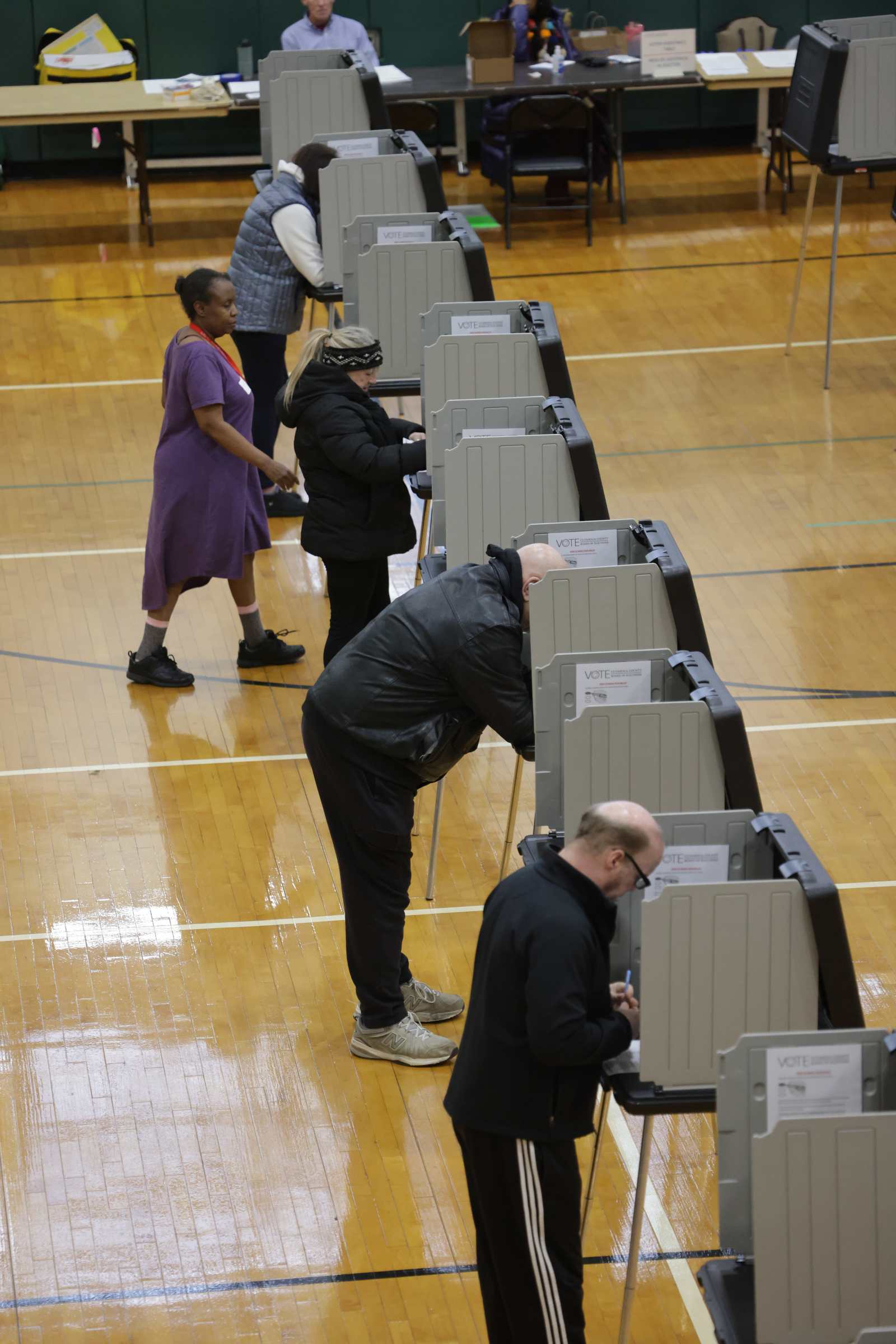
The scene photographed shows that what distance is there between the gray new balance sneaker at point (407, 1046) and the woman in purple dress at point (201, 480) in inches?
88.9

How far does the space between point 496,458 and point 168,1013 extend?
1.74 metres

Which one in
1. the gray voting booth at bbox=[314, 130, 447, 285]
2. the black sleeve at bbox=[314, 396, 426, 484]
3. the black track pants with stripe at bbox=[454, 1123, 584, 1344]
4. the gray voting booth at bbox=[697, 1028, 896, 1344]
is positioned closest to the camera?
the gray voting booth at bbox=[697, 1028, 896, 1344]

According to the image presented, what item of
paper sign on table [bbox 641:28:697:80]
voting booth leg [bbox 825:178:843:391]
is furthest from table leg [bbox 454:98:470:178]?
voting booth leg [bbox 825:178:843:391]

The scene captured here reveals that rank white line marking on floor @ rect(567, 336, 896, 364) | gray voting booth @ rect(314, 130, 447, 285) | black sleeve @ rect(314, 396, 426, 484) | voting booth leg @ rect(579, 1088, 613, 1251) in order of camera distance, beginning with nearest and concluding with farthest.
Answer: voting booth leg @ rect(579, 1088, 613, 1251), black sleeve @ rect(314, 396, 426, 484), gray voting booth @ rect(314, 130, 447, 285), white line marking on floor @ rect(567, 336, 896, 364)

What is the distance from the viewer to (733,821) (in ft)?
10.3

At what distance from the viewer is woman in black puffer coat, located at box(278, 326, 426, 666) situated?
5176 mm

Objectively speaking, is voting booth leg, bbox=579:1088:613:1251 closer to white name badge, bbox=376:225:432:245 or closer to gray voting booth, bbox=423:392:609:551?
gray voting booth, bbox=423:392:609:551

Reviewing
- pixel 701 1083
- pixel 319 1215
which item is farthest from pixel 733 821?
pixel 319 1215

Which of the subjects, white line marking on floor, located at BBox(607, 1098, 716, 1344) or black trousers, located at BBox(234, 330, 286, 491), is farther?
black trousers, located at BBox(234, 330, 286, 491)

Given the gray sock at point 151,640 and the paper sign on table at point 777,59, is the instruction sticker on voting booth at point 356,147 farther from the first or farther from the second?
the paper sign on table at point 777,59

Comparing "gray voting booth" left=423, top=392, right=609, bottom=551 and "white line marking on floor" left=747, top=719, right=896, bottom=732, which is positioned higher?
"gray voting booth" left=423, top=392, right=609, bottom=551

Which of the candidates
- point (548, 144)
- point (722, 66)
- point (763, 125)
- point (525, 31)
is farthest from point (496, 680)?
point (763, 125)

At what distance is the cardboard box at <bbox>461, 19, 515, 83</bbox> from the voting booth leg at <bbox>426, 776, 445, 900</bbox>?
7.24m

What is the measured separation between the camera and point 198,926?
4.84 m
